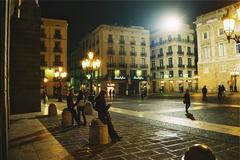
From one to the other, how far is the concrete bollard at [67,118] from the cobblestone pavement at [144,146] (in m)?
1.56

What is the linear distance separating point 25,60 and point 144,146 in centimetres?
1259

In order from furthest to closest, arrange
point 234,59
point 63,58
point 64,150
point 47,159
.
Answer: point 63,58 → point 234,59 → point 64,150 → point 47,159

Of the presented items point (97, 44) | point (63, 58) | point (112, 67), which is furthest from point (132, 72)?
point (63, 58)

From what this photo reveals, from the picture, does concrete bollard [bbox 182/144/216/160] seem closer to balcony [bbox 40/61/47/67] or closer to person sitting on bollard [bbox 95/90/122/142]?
person sitting on bollard [bbox 95/90/122/142]

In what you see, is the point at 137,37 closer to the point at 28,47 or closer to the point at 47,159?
the point at 28,47

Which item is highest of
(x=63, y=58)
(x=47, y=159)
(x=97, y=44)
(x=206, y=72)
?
(x=97, y=44)

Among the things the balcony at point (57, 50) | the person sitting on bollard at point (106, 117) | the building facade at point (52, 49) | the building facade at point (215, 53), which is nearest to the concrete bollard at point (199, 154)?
the person sitting on bollard at point (106, 117)

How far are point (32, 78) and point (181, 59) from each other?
45.1 metres

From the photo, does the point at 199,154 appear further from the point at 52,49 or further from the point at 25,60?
the point at 52,49

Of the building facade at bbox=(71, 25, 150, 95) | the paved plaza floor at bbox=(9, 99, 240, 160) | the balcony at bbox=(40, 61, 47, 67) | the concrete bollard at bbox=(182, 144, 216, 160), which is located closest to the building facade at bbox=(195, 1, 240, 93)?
the building facade at bbox=(71, 25, 150, 95)

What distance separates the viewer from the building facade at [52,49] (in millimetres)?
44938

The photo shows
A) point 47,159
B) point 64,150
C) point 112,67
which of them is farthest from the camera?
point 112,67

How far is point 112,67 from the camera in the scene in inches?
2031

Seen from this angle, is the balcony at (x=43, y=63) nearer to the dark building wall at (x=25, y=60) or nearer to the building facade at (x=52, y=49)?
the building facade at (x=52, y=49)
